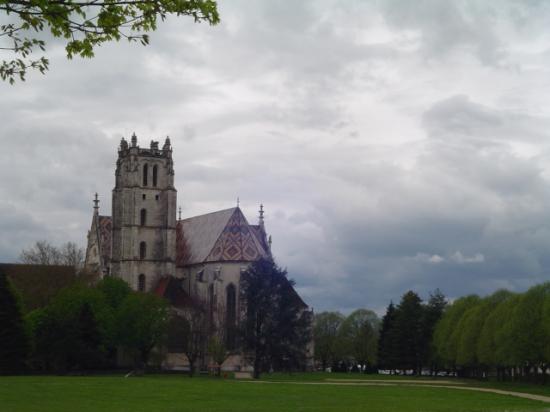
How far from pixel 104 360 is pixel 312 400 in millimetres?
42414

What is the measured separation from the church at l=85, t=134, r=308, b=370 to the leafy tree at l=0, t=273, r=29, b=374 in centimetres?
3227

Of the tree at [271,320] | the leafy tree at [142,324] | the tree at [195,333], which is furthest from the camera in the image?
the tree at [195,333]

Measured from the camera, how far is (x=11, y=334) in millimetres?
67062

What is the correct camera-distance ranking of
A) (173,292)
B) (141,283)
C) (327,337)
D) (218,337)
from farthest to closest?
(327,337) → (141,283) → (173,292) → (218,337)

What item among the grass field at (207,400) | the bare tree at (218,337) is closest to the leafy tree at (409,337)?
the bare tree at (218,337)

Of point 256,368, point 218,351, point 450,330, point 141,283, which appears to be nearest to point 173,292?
point 141,283

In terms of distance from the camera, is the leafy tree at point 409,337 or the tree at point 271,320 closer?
the tree at point 271,320

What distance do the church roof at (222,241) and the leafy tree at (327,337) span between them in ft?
93.1

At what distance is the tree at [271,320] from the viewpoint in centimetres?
7675

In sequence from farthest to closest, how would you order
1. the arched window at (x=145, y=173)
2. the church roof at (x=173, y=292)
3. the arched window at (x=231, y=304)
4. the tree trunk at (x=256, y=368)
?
the arched window at (x=145, y=173) → the church roof at (x=173, y=292) → the arched window at (x=231, y=304) → the tree trunk at (x=256, y=368)

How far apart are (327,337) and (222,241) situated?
4725cm

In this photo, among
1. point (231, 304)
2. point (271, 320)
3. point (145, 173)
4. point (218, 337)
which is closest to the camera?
point (271, 320)

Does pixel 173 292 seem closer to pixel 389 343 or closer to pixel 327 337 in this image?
pixel 389 343

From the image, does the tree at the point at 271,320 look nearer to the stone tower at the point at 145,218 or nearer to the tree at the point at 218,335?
the tree at the point at 218,335
